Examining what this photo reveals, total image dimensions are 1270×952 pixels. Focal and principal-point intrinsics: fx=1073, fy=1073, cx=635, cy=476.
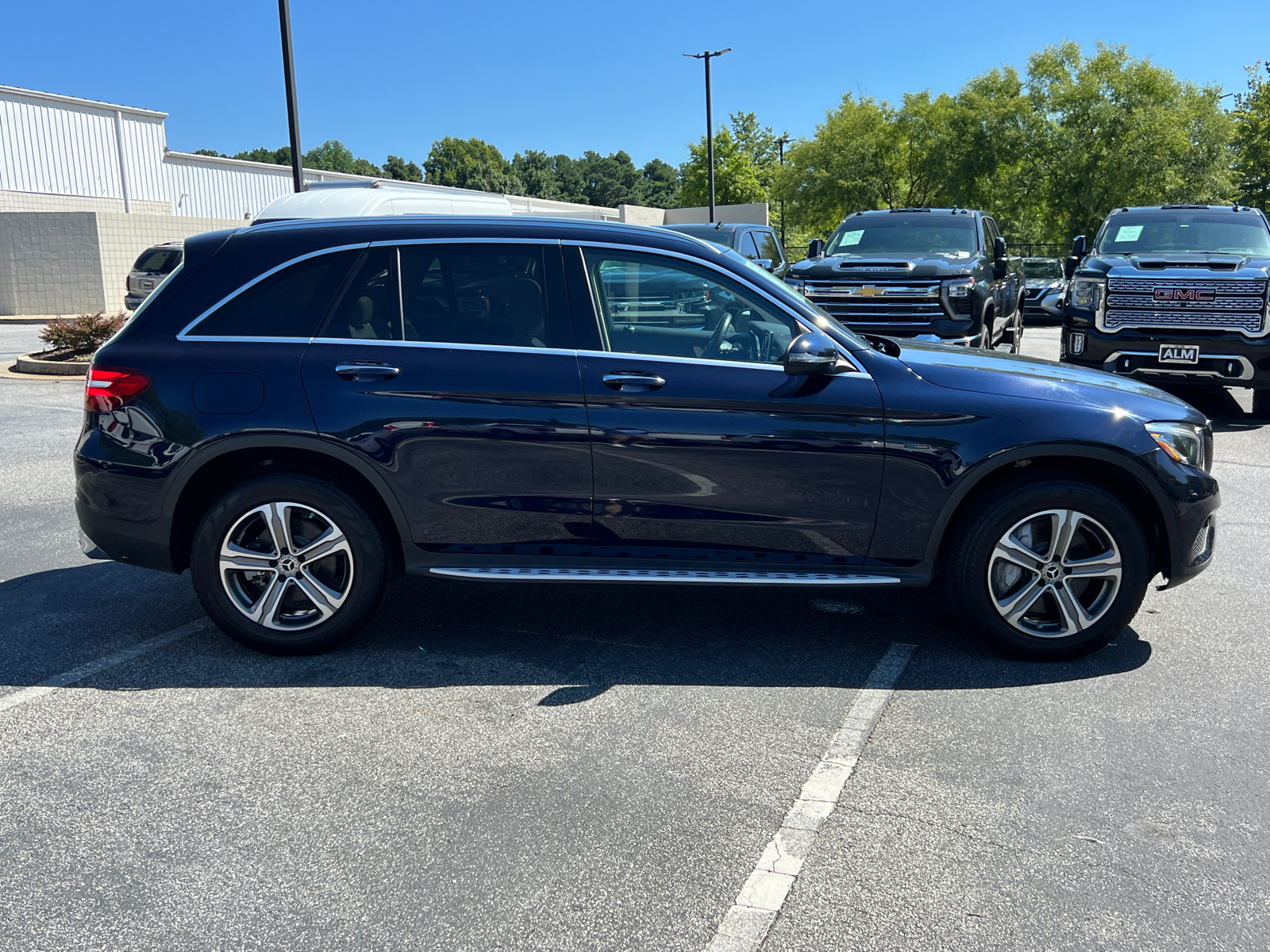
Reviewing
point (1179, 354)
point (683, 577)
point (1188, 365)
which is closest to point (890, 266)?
point (1179, 354)

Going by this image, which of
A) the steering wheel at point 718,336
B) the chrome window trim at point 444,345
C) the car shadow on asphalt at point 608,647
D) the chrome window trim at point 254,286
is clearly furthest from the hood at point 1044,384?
the chrome window trim at point 254,286

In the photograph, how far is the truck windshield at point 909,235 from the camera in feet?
42.1

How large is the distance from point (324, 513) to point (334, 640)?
0.56 metres

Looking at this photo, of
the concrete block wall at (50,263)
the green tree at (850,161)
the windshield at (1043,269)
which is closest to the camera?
the windshield at (1043,269)

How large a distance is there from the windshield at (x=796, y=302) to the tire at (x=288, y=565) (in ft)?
6.22

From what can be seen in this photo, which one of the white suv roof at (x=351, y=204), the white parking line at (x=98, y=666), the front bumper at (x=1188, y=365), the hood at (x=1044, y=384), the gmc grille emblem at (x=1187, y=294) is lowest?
the white parking line at (x=98, y=666)

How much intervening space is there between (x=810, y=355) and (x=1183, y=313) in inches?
316

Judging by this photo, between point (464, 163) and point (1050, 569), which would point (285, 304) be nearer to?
point (1050, 569)

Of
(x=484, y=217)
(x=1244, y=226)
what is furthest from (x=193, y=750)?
(x=1244, y=226)

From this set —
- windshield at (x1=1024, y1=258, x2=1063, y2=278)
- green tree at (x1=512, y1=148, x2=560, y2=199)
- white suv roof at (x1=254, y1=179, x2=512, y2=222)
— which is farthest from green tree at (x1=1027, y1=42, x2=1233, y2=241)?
green tree at (x1=512, y1=148, x2=560, y2=199)

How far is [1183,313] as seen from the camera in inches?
418

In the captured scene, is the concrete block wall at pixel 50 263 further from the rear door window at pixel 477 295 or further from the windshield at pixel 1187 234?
the rear door window at pixel 477 295

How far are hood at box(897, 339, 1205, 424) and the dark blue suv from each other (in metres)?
0.02

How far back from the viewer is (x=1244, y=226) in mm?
11938
